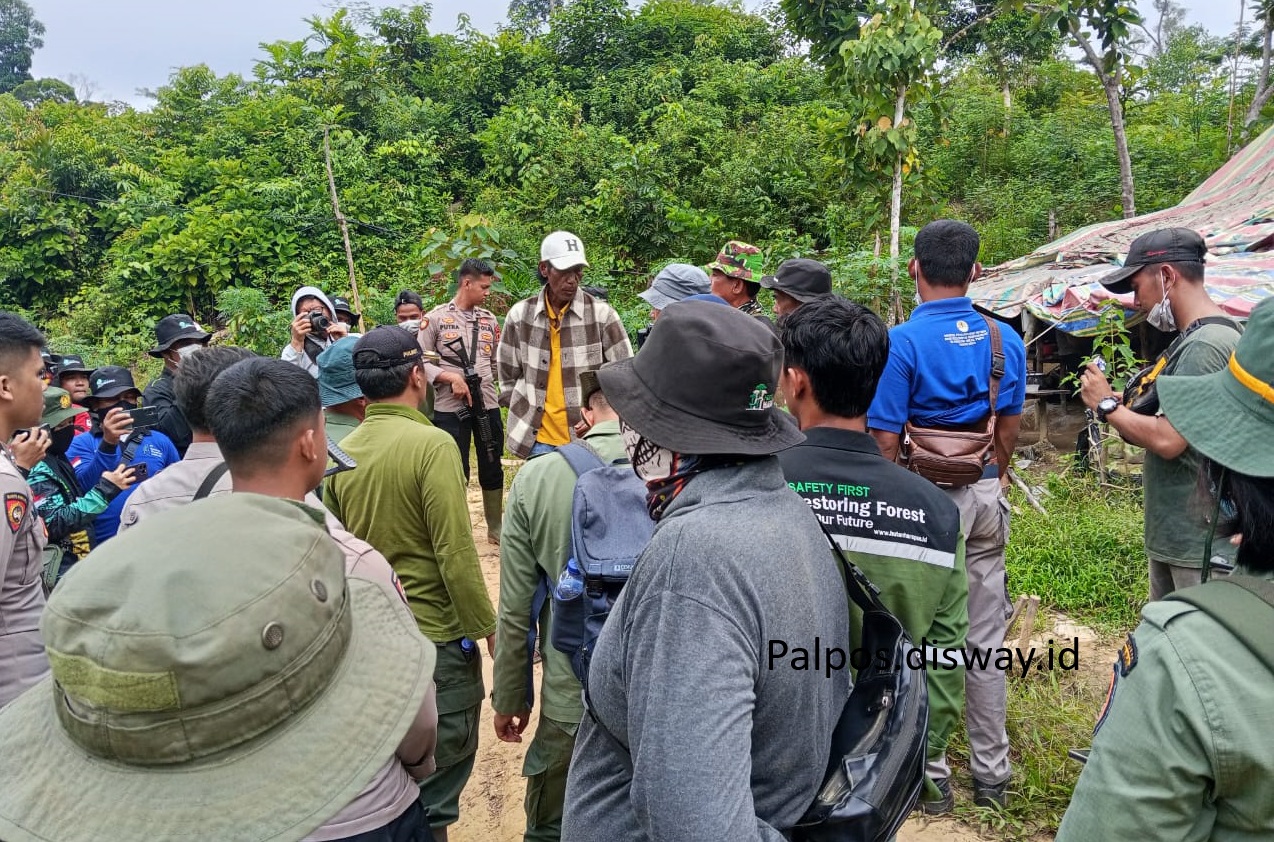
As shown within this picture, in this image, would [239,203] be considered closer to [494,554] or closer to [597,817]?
[494,554]

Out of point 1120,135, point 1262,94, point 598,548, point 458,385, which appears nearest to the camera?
point 598,548

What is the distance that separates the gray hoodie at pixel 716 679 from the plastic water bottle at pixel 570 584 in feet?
2.41

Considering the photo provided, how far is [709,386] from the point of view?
144cm

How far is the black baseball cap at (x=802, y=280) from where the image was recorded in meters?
4.08

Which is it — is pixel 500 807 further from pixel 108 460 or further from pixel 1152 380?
pixel 1152 380

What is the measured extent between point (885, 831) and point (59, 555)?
3.36 metres

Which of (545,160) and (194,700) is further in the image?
(545,160)

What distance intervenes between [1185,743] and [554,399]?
3927mm

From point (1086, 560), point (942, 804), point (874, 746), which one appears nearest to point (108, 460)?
point (874, 746)

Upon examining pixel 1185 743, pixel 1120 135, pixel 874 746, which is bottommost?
pixel 874 746

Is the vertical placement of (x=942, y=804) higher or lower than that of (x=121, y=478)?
lower

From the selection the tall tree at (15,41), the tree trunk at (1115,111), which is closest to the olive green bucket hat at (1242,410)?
the tree trunk at (1115,111)

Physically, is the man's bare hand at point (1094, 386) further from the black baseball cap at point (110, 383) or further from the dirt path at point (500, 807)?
the black baseball cap at point (110, 383)

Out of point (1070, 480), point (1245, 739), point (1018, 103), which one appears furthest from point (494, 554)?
point (1018, 103)
